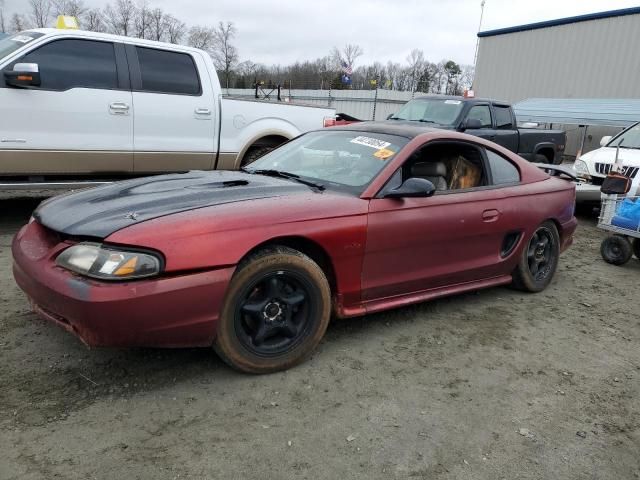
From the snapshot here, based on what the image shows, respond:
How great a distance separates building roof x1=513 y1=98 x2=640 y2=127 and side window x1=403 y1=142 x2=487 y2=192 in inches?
401

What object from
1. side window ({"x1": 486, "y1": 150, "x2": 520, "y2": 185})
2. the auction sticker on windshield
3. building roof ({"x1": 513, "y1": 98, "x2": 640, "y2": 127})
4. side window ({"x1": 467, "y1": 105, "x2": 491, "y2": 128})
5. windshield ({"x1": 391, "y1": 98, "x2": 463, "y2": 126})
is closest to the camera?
the auction sticker on windshield

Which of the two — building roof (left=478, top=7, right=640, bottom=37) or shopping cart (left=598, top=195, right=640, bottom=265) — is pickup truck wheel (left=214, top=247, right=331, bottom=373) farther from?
building roof (left=478, top=7, right=640, bottom=37)

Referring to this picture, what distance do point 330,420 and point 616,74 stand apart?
64.6 feet

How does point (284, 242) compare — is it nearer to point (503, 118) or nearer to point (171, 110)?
point (171, 110)

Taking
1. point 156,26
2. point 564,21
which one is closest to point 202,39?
point 156,26

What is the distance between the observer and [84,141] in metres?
5.66

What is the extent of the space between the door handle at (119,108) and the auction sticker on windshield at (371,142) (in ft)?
10.4

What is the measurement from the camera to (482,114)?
32.0 ft

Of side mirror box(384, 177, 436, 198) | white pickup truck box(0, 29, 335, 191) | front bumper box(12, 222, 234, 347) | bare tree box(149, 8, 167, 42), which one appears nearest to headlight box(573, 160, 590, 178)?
white pickup truck box(0, 29, 335, 191)

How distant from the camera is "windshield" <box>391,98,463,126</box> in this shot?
940 centimetres

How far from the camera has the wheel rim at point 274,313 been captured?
285cm

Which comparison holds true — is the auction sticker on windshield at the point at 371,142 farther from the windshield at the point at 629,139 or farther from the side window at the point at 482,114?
the windshield at the point at 629,139

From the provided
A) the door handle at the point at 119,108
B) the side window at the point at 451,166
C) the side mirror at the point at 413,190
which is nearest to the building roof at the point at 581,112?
the side window at the point at 451,166

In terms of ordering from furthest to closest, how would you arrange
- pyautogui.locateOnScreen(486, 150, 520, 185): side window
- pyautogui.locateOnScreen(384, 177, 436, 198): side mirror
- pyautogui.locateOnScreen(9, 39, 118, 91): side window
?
pyautogui.locateOnScreen(9, 39, 118, 91): side window
pyautogui.locateOnScreen(486, 150, 520, 185): side window
pyautogui.locateOnScreen(384, 177, 436, 198): side mirror
